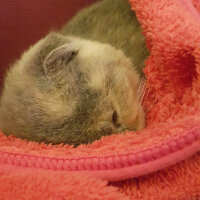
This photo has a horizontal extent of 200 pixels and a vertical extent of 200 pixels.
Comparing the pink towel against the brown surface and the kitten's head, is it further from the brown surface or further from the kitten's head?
the brown surface

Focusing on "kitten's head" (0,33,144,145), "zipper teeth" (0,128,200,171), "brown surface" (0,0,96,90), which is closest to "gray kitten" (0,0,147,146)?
"kitten's head" (0,33,144,145)

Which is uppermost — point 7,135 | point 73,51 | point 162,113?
point 73,51

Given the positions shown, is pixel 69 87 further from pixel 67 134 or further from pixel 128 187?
pixel 128 187

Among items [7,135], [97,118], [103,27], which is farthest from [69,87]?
[103,27]

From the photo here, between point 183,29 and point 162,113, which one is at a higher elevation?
point 183,29

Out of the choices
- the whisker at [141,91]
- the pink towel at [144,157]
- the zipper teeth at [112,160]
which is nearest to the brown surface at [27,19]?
the whisker at [141,91]

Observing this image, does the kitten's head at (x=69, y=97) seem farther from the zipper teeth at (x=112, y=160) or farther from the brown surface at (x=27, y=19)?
the brown surface at (x=27, y=19)

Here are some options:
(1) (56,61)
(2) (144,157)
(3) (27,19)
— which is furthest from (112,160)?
(3) (27,19)
